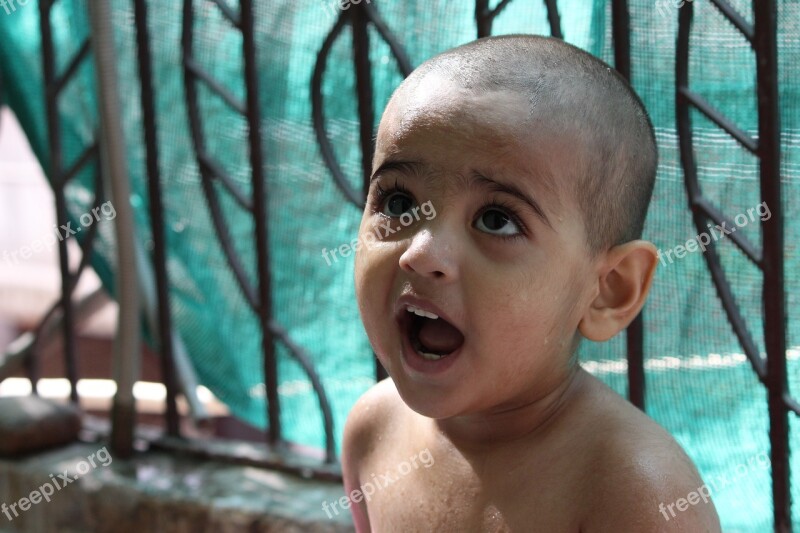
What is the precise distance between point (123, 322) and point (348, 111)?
93 cm

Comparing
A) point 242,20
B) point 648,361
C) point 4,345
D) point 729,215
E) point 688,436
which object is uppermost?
point 242,20

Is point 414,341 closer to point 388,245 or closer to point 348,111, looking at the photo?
point 388,245

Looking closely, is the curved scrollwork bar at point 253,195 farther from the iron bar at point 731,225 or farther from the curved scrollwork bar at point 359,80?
the iron bar at point 731,225

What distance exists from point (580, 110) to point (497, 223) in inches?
8.0

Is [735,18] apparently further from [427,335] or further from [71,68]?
[71,68]

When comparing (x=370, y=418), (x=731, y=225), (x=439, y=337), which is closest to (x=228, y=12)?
(x=370, y=418)

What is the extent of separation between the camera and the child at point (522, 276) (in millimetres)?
1385

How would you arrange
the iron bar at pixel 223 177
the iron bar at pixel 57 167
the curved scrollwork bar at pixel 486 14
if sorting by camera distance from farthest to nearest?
1. the iron bar at pixel 57 167
2. the iron bar at pixel 223 177
3. the curved scrollwork bar at pixel 486 14

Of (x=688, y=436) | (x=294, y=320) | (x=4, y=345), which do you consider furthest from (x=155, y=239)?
(x=4, y=345)

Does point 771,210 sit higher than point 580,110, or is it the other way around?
point 580,110

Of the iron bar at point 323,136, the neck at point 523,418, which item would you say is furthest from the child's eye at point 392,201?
the iron bar at point 323,136

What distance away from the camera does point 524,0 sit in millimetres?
2182

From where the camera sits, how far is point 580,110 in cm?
142

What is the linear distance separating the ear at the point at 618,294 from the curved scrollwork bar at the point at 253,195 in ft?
4.30
